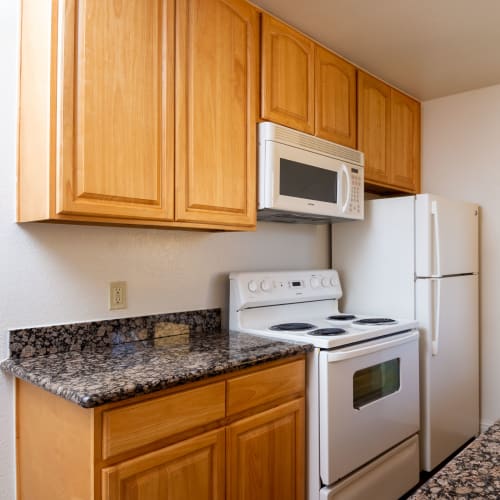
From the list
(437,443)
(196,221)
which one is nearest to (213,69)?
(196,221)

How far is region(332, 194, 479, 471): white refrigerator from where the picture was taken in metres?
2.52

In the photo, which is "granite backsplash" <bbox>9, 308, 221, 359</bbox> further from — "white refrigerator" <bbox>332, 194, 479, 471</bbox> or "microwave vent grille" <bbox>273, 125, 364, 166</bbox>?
"white refrigerator" <bbox>332, 194, 479, 471</bbox>

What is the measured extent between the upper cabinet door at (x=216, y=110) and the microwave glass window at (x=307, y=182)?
0.19m

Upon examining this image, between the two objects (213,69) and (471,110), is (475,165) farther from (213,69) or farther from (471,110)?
(213,69)

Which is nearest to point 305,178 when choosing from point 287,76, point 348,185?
point 348,185

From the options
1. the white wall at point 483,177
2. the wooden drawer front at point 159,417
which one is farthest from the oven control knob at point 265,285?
the white wall at point 483,177

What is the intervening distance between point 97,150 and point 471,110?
2.62m

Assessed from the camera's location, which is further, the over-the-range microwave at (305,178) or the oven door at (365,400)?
the over-the-range microwave at (305,178)

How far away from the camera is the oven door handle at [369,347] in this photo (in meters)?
1.88

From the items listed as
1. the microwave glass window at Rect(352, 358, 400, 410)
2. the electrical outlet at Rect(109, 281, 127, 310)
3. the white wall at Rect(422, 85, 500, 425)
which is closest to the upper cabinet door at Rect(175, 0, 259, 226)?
the electrical outlet at Rect(109, 281, 127, 310)

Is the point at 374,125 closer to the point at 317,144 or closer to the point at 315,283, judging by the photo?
the point at 317,144

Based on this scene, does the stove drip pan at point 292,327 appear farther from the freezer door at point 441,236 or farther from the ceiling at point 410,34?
the ceiling at point 410,34

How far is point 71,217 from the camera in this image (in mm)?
1449

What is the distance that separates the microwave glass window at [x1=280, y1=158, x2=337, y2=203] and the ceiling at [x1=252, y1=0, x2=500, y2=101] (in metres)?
0.69
